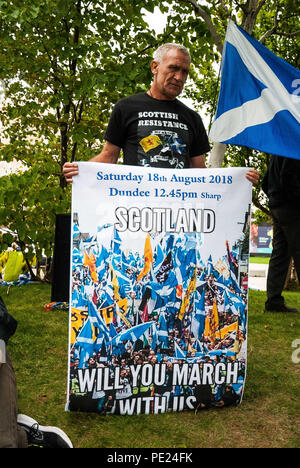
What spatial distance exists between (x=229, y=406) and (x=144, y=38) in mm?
6171

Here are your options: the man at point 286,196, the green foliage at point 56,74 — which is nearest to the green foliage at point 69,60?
the green foliage at point 56,74

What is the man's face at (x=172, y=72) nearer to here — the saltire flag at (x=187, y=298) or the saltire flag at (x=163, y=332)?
the saltire flag at (x=187, y=298)

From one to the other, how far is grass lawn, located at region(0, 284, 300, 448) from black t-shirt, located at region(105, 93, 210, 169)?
1.50m

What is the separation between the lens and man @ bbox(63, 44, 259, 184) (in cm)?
270

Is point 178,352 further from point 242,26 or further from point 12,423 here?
point 242,26

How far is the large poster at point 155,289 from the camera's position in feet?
7.99

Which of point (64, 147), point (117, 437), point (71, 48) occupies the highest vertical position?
point (71, 48)

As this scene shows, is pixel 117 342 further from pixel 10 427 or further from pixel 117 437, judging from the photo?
pixel 10 427

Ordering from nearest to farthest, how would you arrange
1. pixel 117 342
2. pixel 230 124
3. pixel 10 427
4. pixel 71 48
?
1. pixel 10 427
2. pixel 117 342
3. pixel 230 124
4. pixel 71 48

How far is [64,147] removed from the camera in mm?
8227

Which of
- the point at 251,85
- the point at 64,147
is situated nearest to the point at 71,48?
the point at 64,147

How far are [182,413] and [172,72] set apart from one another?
2044 millimetres

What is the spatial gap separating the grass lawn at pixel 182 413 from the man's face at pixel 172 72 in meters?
1.95

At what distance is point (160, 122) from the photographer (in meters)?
2.72
